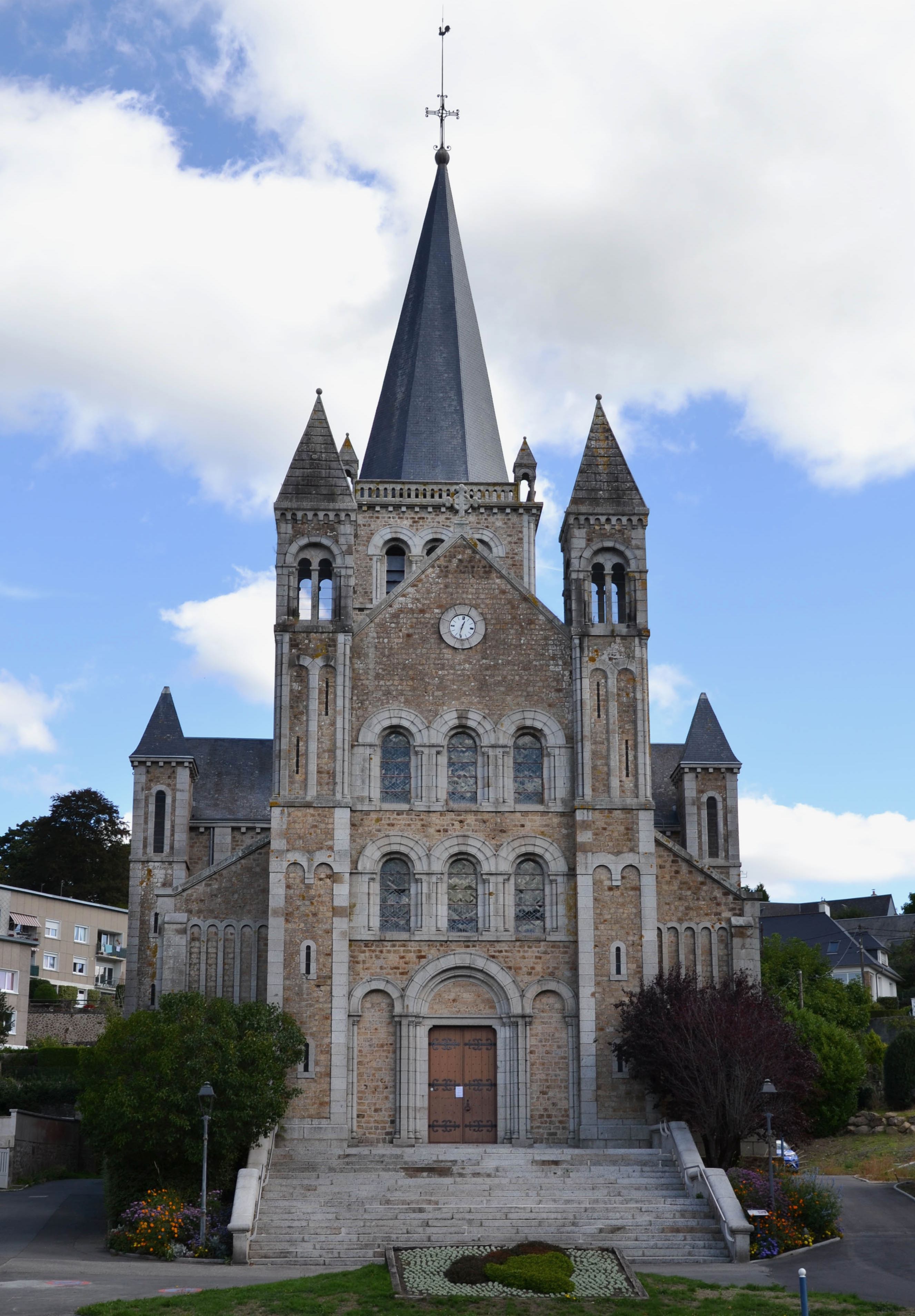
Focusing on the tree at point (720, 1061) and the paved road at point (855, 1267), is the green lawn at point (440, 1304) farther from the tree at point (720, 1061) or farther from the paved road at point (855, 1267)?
the tree at point (720, 1061)

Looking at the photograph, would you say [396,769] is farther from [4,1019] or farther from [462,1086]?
[4,1019]

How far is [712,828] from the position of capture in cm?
4231

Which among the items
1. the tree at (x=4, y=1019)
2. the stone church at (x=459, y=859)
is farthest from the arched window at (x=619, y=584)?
the tree at (x=4, y=1019)

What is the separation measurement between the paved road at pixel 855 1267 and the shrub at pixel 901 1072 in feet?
55.2

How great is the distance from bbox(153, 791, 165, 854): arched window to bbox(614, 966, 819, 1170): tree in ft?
57.8

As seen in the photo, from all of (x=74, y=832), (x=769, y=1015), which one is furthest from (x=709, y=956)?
(x=74, y=832)

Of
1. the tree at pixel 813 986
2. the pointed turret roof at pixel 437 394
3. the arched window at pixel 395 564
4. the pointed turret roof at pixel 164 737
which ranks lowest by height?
the tree at pixel 813 986

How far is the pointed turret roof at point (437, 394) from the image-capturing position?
49.1 m

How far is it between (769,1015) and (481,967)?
6.40 metres

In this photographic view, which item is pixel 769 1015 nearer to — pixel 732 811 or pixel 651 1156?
pixel 651 1156

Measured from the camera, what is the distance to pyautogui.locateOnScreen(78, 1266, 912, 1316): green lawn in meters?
19.2

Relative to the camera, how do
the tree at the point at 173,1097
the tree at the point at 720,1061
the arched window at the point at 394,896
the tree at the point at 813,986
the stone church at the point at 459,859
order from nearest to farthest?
the tree at the point at 173,1097 → the tree at the point at 720,1061 → the stone church at the point at 459,859 → the arched window at the point at 394,896 → the tree at the point at 813,986

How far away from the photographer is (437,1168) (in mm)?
28344

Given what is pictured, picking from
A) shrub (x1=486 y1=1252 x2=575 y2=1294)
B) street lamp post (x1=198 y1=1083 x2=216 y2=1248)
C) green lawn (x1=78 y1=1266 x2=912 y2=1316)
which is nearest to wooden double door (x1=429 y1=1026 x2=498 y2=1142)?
street lamp post (x1=198 y1=1083 x2=216 y2=1248)
